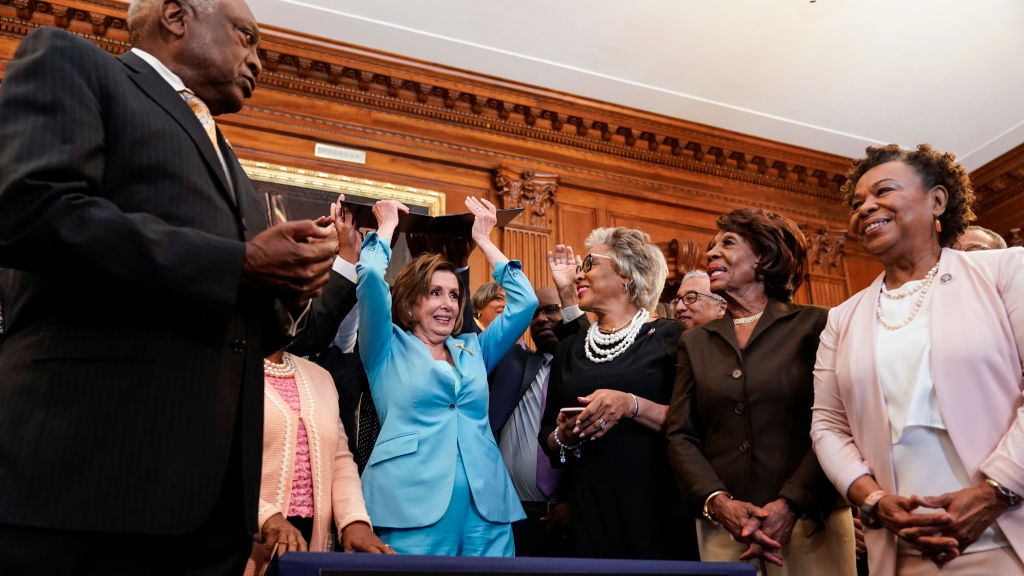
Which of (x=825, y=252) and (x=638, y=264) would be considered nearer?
(x=638, y=264)

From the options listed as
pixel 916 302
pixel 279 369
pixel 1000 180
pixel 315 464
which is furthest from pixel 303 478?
pixel 1000 180

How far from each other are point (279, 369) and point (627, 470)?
106 centimetres

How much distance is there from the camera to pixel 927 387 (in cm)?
187

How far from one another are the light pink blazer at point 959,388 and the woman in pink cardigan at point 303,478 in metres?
1.16

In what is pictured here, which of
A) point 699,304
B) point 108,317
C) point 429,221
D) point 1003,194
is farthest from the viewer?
point 1003,194

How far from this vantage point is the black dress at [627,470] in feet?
7.86

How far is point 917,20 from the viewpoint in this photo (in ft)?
17.5

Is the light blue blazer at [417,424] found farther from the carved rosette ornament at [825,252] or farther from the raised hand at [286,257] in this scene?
the carved rosette ornament at [825,252]

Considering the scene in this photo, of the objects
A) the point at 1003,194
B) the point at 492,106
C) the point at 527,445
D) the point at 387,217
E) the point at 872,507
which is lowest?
the point at 872,507

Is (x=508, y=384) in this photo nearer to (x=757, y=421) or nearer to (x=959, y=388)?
(x=757, y=421)

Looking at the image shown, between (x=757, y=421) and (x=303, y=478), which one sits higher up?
(x=757, y=421)

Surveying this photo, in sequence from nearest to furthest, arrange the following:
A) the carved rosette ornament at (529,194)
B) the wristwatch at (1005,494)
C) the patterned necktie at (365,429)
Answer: the wristwatch at (1005,494), the patterned necktie at (365,429), the carved rosette ornament at (529,194)

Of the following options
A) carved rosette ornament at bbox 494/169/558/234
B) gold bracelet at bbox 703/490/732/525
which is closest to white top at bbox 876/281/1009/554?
gold bracelet at bbox 703/490/732/525

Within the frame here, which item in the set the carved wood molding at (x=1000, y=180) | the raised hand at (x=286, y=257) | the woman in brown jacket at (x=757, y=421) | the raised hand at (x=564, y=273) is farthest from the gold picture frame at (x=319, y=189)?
the carved wood molding at (x=1000, y=180)
